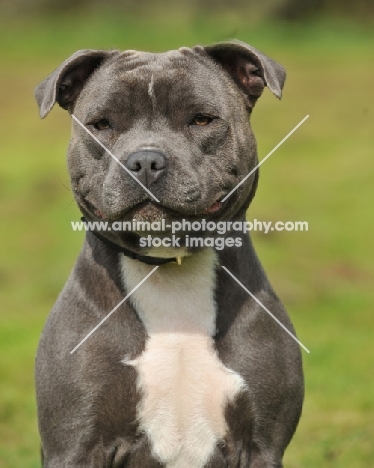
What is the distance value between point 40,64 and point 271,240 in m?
10.6

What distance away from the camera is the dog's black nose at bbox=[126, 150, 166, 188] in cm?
454

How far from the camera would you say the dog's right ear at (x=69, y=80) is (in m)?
4.96

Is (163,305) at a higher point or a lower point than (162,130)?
lower

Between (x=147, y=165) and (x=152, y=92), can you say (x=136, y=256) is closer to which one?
(x=147, y=165)

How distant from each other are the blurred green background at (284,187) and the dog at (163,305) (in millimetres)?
603

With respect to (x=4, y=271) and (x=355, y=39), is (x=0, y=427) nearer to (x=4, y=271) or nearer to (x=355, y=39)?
(x=4, y=271)

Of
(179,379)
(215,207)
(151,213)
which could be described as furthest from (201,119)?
(179,379)

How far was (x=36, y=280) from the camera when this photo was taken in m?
12.0

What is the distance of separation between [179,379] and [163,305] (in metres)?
0.34

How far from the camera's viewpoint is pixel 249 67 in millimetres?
5156

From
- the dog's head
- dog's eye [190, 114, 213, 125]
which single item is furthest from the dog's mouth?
dog's eye [190, 114, 213, 125]

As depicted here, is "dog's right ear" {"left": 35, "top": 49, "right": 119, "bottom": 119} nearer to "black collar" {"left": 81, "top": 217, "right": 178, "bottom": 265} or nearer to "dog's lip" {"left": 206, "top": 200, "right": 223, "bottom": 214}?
"black collar" {"left": 81, "top": 217, "right": 178, "bottom": 265}

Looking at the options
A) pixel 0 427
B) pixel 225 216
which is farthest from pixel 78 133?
pixel 0 427

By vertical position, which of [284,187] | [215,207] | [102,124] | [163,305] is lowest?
[284,187]
